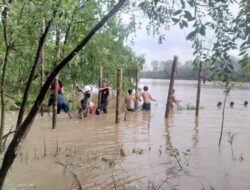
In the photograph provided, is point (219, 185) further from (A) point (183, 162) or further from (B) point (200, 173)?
(A) point (183, 162)

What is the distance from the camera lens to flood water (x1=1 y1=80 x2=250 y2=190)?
755 cm

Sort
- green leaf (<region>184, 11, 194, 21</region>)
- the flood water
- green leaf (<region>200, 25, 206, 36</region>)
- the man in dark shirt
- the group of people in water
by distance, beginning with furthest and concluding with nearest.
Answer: the man in dark shirt → the group of people in water → the flood water → green leaf (<region>200, 25, 206, 36</region>) → green leaf (<region>184, 11, 194, 21</region>)

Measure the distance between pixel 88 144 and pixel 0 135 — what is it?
4.95 meters

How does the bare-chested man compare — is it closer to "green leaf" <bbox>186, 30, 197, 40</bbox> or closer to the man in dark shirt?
the man in dark shirt

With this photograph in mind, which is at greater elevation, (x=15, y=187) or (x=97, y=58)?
(x=97, y=58)

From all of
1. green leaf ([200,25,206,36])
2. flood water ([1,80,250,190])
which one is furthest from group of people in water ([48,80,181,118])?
green leaf ([200,25,206,36])

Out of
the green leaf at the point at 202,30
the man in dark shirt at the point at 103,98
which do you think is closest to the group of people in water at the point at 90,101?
the man in dark shirt at the point at 103,98

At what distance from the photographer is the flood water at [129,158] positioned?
755cm

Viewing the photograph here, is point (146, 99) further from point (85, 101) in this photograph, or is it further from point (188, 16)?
point (188, 16)

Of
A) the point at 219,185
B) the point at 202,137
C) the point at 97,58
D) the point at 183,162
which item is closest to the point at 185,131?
the point at 202,137

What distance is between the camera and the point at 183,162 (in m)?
9.20

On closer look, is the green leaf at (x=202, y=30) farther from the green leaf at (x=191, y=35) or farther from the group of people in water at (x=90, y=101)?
the group of people in water at (x=90, y=101)

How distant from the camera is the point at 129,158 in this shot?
31.1ft

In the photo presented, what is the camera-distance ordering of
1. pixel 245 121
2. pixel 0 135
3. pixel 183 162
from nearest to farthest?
1. pixel 0 135
2. pixel 183 162
3. pixel 245 121
